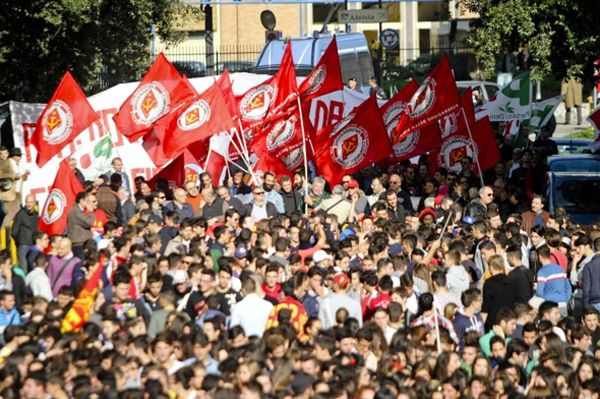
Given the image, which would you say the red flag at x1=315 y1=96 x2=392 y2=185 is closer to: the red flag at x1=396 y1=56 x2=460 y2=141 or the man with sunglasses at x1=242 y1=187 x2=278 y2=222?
the red flag at x1=396 y1=56 x2=460 y2=141

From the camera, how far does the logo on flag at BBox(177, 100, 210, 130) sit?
22.2 meters

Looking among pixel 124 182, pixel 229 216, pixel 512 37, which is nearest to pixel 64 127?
pixel 124 182

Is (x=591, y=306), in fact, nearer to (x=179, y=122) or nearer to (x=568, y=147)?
(x=179, y=122)

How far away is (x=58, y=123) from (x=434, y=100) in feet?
17.5

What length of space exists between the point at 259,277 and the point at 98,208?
525 cm

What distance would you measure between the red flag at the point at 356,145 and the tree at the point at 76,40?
577cm

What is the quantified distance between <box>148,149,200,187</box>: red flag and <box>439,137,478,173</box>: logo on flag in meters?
3.57

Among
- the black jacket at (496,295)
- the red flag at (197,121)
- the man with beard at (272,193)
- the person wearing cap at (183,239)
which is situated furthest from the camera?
the red flag at (197,121)

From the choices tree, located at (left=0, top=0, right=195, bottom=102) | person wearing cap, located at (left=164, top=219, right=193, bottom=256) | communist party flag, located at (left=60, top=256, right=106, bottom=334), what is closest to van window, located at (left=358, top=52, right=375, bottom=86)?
tree, located at (left=0, top=0, right=195, bottom=102)

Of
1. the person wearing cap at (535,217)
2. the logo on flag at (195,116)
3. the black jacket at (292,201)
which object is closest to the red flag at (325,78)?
the logo on flag at (195,116)

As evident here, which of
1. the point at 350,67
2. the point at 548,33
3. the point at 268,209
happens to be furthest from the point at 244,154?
the point at 350,67

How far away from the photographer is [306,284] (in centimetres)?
1589

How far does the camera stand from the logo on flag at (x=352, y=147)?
22703mm

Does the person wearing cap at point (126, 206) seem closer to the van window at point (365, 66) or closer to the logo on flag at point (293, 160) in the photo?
the logo on flag at point (293, 160)
